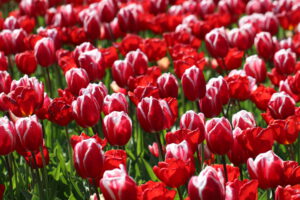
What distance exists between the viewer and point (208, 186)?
214 centimetres

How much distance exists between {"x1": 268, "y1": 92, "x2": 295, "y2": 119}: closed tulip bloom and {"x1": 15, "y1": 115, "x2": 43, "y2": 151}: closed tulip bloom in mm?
1256

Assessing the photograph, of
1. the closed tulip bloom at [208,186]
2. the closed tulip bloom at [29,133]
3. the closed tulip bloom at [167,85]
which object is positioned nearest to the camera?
the closed tulip bloom at [208,186]

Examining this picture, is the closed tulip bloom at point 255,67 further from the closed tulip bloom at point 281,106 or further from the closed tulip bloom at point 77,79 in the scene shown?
the closed tulip bloom at point 77,79

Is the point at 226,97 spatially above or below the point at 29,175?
above

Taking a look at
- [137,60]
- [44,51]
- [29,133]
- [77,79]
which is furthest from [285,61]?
[29,133]

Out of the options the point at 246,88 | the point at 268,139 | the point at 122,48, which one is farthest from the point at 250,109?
the point at 268,139

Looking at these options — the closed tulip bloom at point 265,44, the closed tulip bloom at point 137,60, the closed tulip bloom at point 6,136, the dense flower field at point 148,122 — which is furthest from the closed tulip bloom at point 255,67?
the closed tulip bloom at point 6,136

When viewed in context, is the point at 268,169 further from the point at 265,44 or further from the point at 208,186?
the point at 265,44

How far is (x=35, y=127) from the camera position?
2.87 meters

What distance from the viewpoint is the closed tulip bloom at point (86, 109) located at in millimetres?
3108

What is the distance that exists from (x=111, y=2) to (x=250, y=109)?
1854mm

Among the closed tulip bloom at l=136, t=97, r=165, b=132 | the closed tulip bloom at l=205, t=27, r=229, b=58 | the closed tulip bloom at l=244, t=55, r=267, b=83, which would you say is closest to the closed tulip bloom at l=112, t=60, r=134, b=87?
the closed tulip bloom at l=205, t=27, r=229, b=58

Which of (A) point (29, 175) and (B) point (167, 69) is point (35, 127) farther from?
(B) point (167, 69)

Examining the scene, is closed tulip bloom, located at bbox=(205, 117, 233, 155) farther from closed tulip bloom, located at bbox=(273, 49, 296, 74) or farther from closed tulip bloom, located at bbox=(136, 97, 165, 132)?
closed tulip bloom, located at bbox=(273, 49, 296, 74)
